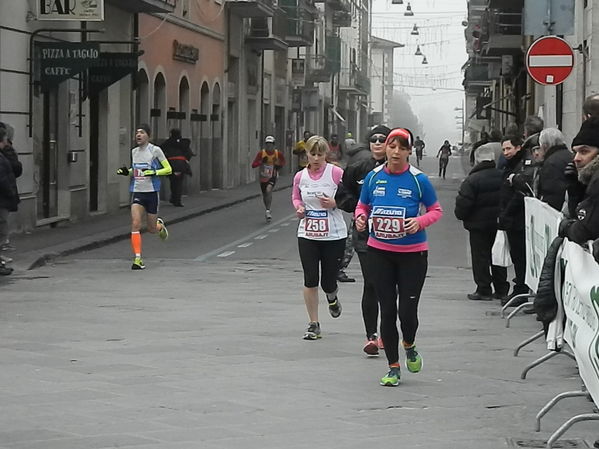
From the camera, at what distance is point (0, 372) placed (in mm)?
10305

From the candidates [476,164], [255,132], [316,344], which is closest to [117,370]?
[316,344]

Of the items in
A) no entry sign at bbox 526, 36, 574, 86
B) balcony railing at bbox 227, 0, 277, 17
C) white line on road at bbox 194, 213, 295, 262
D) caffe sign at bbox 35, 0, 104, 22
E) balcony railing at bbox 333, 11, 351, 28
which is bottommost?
white line on road at bbox 194, 213, 295, 262

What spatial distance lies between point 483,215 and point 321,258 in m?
3.64

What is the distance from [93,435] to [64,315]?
610 cm

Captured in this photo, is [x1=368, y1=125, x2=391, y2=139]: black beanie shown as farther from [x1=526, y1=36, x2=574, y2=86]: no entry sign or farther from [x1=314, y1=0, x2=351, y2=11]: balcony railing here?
[x1=314, y1=0, x2=351, y2=11]: balcony railing

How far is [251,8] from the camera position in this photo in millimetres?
46531

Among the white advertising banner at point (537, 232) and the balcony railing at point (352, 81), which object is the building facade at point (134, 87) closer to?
the white advertising banner at point (537, 232)

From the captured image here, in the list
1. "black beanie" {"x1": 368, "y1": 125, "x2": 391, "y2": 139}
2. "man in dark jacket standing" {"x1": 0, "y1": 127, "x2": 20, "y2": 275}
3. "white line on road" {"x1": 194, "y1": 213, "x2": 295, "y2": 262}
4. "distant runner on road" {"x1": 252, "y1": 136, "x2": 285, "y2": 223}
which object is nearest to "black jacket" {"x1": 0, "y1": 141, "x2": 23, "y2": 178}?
"man in dark jacket standing" {"x1": 0, "y1": 127, "x2": 20, "y2": 275}

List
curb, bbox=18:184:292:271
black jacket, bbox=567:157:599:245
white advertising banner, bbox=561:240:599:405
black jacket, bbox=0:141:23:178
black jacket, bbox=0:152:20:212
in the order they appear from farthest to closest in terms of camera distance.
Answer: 1. curb, bbox=18:184:292:271
2. black jacket, bbox=0:141:23:178
3. black jacket, bbox=0:152:20:212
4. black jacket, bbox=567:157:599:245
5. white advertising banner, bbox=561:240:599:405

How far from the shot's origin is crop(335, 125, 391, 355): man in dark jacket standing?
A: 37.0 feet

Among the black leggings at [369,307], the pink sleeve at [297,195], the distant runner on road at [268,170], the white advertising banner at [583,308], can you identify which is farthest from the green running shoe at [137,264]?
the white advertising banner at [583,308]

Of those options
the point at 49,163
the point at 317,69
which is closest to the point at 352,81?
the point at 317,69

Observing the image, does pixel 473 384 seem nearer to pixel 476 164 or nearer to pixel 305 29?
pixel 476 164

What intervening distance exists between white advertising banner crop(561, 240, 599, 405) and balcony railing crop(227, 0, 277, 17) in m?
37.5
